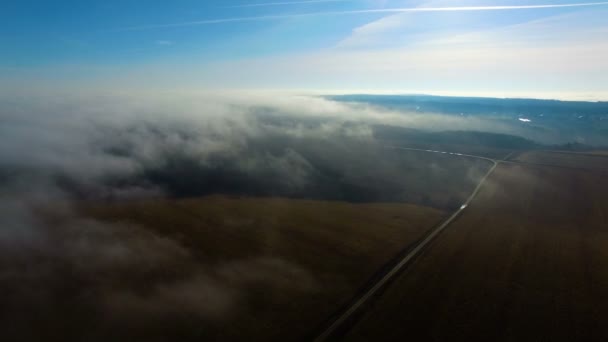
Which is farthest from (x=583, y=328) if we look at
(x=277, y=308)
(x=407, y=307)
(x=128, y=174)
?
(x=128, y=174)

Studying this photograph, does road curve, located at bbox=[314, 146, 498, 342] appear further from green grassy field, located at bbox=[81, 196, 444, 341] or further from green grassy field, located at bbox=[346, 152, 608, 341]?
green grassy field, located at bbox=[81, 196, 444, 341]

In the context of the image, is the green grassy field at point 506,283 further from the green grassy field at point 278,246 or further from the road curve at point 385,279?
the green grassy field at point 278,246

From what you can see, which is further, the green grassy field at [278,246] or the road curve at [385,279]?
the green grassy field at [278,246]

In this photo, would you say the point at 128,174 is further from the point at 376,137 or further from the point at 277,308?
the point at 376,137

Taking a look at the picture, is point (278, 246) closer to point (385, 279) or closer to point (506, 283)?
point (385, 279)

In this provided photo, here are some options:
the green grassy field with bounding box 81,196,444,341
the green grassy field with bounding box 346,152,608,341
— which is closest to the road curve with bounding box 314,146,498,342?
the green grassy field with bounding box 346,152,608,341

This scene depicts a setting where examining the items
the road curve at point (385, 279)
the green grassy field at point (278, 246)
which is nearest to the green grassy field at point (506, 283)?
the road curve at point (385, 279)
